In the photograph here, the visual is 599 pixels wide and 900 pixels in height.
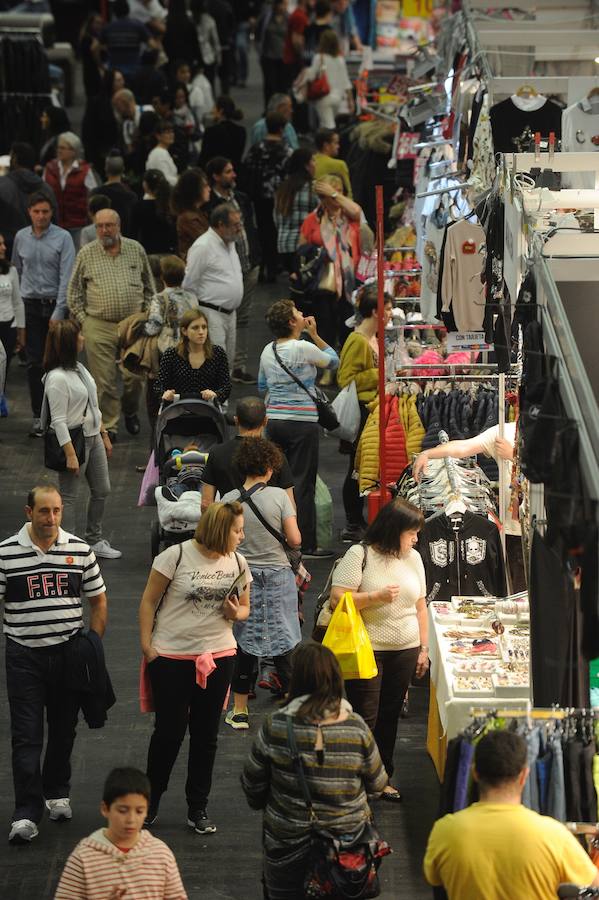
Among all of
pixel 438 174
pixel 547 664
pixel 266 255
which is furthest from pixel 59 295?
pixel 547 664

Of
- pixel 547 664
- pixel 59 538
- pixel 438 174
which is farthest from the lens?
pixel 438 174

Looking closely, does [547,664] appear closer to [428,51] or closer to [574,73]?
[574,73]

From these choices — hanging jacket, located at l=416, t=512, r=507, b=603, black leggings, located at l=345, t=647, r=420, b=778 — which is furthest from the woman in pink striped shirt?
hanging jacket, located at l=416, t=512, r=507, b=603

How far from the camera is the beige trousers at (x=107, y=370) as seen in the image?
12.6 metres

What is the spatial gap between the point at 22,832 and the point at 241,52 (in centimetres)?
2089

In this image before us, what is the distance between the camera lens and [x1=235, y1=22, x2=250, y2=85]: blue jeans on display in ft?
87.9

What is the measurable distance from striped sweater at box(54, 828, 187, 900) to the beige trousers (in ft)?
22.9

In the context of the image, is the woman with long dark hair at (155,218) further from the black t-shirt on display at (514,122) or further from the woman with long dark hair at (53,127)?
the black t-shirt on display at (514,122)

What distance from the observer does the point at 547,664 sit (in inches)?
252

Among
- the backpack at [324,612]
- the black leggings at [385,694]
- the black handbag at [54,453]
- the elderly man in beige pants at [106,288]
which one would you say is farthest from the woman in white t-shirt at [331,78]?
the black leggings at [385,694]

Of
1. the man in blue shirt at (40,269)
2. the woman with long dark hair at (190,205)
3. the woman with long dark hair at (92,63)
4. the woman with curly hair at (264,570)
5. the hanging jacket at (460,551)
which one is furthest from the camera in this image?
the woman with long dark hair at (92,63)

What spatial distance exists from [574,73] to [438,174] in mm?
2676

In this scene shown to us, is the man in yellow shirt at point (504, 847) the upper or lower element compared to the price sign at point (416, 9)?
lower

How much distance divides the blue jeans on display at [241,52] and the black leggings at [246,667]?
19.4 metres
